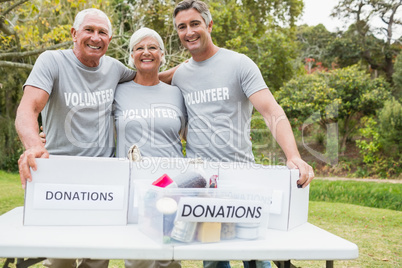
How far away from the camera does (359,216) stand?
6.14 meters

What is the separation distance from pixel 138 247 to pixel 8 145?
1170cm

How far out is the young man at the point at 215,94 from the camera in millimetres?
2322

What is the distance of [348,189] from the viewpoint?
8.12 metres

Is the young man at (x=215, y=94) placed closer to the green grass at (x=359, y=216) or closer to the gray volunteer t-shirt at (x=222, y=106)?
the gray volunteer t-shirt at (x=222, y=106)

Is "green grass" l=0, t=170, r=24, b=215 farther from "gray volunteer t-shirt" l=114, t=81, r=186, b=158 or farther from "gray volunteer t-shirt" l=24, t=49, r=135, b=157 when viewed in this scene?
"gray volunteer t-shirt" l=114, t=81, r=186, b=158

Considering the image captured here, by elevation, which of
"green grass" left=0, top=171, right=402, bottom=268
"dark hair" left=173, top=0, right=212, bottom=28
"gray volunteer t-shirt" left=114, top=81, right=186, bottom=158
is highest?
"dark hair" left=173, top=0, right=212, bottom=28

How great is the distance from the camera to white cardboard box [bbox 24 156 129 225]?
152 centimetres

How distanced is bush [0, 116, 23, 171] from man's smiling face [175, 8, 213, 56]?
10.4m

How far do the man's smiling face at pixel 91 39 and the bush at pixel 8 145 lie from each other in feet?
33.4

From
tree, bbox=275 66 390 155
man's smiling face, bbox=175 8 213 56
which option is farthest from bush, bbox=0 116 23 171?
man's smiling face, bbox=175 8 213 56

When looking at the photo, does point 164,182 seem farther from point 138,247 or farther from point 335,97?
point 335,97

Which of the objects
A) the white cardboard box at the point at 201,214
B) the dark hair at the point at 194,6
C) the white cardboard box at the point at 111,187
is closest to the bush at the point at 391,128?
the dark hair at the point at 194,6

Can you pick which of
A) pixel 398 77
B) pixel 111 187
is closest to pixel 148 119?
pixel 111 187

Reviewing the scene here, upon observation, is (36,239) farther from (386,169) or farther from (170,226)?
(386,169)
